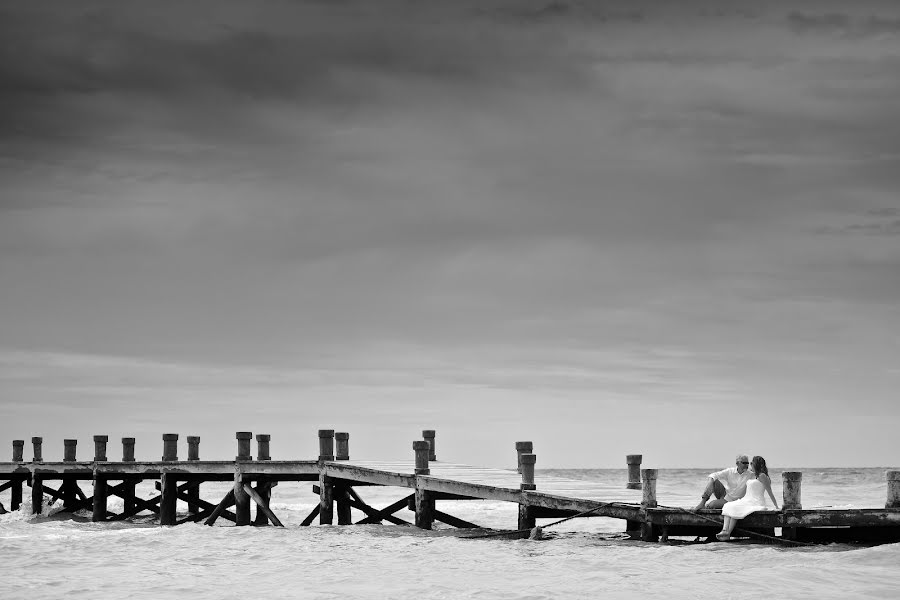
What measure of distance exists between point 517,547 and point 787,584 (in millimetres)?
5571

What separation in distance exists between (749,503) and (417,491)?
289 inches

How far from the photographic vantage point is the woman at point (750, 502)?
15.7 metres

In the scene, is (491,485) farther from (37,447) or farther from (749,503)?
(37,447)

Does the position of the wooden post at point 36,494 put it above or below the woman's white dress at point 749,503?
below

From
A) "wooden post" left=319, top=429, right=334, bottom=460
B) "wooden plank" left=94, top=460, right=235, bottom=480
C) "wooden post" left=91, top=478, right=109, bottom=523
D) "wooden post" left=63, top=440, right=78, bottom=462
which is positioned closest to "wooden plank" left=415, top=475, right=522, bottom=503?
"wooden post" left=319, top=429, right=334, bottom=460

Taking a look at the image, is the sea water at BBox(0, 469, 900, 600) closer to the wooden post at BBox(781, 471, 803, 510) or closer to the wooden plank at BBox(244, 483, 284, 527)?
the wooden post at BBox(781, 471, 803, 510)

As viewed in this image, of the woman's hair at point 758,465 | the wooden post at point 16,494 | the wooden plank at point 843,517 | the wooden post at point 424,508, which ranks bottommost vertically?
the wooden post at point 16,494

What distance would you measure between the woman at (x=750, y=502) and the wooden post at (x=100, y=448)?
65.5 ft

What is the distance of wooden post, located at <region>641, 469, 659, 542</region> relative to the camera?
16266 mm

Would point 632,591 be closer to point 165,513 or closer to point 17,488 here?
point 165,513

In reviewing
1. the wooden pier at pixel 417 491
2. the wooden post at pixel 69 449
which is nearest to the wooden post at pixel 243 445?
the wooden pier at pixel 417 491

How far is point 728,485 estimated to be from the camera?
1642 centimetres

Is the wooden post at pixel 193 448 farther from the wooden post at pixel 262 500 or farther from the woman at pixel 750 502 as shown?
the woman at pixel 750 502

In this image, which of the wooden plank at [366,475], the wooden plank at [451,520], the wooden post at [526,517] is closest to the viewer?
the wooden post at [526,517]
